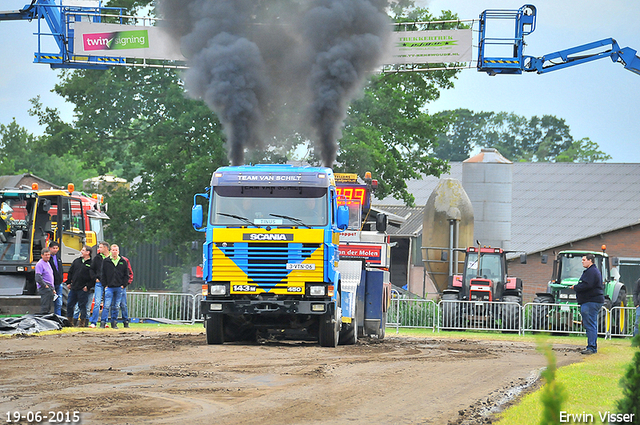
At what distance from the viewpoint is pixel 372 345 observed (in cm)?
1731

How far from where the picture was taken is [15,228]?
21.4 m

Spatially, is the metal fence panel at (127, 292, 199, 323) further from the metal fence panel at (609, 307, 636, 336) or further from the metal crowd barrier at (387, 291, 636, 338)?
the metal fence panel at (609, 307, 636, 336)

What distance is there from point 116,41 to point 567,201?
31.3m

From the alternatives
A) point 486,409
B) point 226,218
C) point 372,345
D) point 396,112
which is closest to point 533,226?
point 396,112

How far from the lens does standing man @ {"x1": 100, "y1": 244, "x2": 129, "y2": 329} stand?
19.8m

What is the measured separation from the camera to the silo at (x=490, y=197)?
41156 millimetres

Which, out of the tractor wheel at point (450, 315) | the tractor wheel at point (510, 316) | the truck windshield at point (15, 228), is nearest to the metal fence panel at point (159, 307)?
the truck windshield at point (15, 228)

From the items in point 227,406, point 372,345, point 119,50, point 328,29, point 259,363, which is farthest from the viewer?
point 119,50

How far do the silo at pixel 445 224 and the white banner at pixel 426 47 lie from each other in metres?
13.0

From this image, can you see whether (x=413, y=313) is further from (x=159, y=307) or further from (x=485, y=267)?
(x=159, y=307)

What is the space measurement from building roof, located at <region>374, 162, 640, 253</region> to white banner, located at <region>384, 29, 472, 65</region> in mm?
20210

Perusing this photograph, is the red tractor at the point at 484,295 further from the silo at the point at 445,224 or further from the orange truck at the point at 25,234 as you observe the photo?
the orange truck at the point at 25,234

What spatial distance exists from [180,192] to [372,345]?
1773 centimetres

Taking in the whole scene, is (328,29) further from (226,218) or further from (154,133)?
(154,133)
